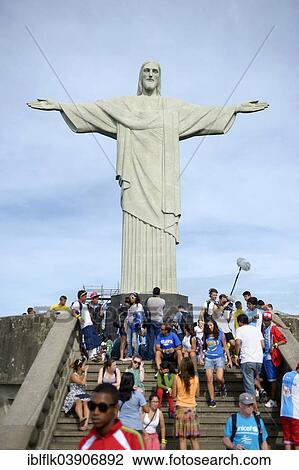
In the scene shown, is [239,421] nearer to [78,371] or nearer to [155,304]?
[78,371]

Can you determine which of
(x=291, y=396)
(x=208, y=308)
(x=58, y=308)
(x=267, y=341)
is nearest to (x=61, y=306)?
(x=58, y=308)

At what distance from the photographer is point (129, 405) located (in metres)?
5.96

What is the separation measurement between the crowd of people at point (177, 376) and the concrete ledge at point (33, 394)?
0.48 meters

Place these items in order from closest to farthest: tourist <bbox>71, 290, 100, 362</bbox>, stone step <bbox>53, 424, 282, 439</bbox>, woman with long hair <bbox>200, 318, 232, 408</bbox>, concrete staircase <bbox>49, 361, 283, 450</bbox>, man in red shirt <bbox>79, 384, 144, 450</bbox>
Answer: man in red shirt <bbox>79, 384, 144, 450</bbox>, concrete staircase <bbox>49, 361, 283, 450</bbox>, stone step <bbox>53, 424, 282, 439</bbox>, woman with long hair <bbox>200, 318, 232, 408</bbox>, tourist <bbox>71, 290, 100, 362</bbox>

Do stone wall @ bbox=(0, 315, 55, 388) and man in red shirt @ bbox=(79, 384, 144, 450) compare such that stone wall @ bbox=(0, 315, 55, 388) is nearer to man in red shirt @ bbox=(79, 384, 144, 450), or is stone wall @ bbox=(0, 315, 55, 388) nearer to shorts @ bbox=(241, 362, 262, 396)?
shorts @ bbox=(241, 362, 262, 396)

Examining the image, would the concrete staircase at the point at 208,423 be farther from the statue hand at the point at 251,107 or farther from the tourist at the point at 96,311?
the statue hand at the point at 251,107

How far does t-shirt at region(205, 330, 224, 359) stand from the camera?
8.19 metres

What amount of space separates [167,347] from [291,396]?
265 centimetres

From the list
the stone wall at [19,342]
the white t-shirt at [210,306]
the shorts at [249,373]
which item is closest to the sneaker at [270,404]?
the shorts at [249,373]

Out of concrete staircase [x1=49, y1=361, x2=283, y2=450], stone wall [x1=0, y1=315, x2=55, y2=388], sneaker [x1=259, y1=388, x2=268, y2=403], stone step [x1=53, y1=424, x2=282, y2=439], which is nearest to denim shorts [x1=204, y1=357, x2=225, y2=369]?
concrete staircase [x1=49, y1=361, x2=283, y2=450]

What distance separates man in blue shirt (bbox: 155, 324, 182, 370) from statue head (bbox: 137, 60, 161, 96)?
8570 millimetres

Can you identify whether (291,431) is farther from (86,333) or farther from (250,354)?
(86,333)
